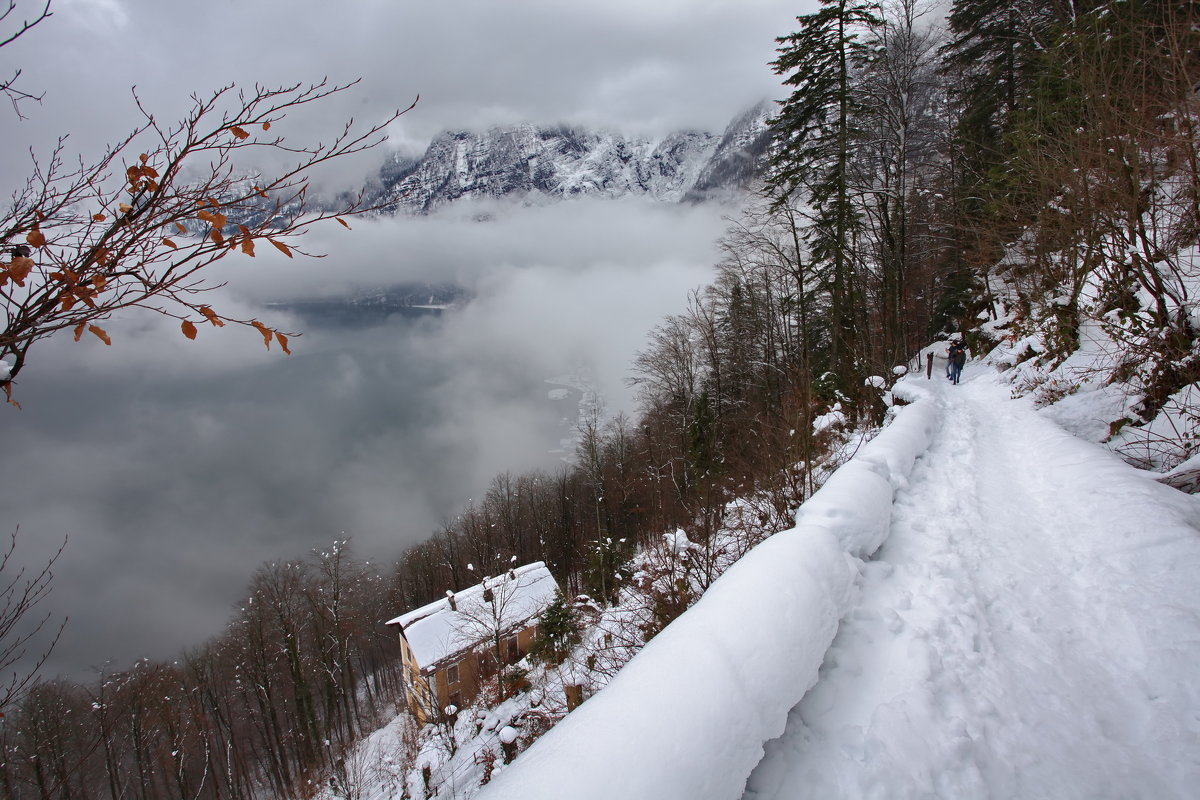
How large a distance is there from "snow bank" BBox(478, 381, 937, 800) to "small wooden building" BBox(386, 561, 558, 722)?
672 inches

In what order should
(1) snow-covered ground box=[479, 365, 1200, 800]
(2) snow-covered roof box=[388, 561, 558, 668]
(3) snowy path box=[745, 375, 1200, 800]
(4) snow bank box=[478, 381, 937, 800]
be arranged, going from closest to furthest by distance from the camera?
(4) snow bank box=[478, 381, 937, 800], (1) snow-covered ground box=[479, 365, 1200, 800], (3) snowy path box=[745, 375, 1200, 800], (2) snow-covered roof box=[388, 561, 558, 668]

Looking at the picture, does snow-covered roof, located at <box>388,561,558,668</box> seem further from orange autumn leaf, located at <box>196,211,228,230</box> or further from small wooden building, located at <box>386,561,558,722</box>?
orange autumn leaf, located at <box>196,211,228,230</box>

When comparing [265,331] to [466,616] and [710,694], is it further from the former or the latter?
[466,616]

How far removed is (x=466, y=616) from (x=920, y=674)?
19093 mm

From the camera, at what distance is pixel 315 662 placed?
25812mm

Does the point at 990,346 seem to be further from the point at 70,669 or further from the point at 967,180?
the point at 70,669

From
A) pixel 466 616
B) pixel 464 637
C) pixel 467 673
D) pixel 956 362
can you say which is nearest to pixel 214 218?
pixel 956 362

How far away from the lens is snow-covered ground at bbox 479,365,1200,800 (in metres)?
1.87

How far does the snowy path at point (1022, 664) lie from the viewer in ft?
6.52

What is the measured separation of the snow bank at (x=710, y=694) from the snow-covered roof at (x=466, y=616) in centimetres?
1746

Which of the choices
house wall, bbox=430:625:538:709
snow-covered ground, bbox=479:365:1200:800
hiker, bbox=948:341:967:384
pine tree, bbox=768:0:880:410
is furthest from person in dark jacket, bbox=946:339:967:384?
house wall, bbox=430:625:538:709

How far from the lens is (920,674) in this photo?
249 cm

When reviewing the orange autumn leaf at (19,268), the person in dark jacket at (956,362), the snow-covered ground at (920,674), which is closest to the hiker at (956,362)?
the person in dark jacket at (956,362)

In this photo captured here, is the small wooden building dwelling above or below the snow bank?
below
